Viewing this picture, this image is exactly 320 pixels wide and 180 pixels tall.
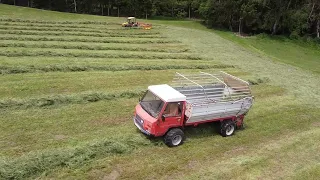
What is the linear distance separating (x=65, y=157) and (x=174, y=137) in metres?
4.08

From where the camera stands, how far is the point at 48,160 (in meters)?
11.0

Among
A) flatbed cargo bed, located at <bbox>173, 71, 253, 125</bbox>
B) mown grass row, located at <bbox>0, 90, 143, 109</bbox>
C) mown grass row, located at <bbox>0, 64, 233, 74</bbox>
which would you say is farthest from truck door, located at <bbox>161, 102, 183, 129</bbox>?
mown grass row, located at <bbox>0, 64, 233, 74</bbox>

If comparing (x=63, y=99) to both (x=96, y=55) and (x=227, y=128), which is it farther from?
(x=96, y=55)

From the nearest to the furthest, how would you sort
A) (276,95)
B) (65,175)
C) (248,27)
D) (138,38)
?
(65,175) → (276,95) → (138,38) → (248,27)

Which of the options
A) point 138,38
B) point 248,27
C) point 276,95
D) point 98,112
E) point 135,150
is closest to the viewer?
point 135,150

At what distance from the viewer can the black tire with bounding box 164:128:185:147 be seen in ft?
42.4

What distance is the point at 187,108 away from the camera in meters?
13.4

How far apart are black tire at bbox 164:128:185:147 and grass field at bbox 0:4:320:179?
0.30m

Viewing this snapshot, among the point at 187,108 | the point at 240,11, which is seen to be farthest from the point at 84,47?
the point at 240,11

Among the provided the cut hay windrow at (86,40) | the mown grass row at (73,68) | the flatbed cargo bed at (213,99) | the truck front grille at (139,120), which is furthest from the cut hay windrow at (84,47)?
the truck front grille at (139,120)

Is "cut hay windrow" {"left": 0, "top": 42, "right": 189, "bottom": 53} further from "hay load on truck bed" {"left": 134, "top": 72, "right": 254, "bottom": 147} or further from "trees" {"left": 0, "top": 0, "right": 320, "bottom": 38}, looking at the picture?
"trees" {"left": 0, "top": 0, "right": 320, "bottom": 38}

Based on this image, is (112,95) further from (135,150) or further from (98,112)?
(135,150)

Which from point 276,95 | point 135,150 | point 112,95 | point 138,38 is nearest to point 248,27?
point 138,38

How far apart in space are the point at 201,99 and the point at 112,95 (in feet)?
17.9
